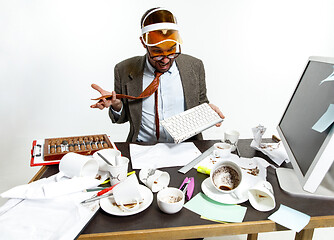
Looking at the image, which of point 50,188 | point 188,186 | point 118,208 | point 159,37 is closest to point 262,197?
point 188,186

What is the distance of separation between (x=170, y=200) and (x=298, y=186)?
20.4 inches

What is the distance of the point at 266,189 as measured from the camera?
2.90ft

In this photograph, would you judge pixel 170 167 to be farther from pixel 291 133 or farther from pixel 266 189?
pixel 291 133

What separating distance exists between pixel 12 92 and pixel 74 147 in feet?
6.66

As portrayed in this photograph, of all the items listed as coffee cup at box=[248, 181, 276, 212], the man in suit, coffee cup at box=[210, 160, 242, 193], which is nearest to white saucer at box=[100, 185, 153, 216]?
coffee cup at box=[210, 160, 242, 193]

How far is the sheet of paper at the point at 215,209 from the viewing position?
81 centimetres

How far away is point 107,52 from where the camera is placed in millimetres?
2807

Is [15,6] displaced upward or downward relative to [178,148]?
upward

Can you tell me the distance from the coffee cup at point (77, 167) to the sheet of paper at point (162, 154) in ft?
0.62

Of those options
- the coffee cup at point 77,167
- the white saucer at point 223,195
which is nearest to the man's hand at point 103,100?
the coffee cup at point 77,167

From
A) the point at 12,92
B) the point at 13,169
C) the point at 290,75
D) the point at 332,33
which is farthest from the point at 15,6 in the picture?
the point at 332,33

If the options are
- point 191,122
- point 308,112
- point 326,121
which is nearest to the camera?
point 326,121

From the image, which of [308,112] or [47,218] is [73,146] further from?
[308,112]

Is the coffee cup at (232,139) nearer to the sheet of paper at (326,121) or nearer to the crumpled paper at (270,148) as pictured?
the crumpled paper at (270,148)
